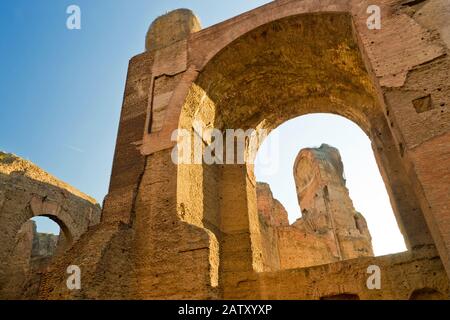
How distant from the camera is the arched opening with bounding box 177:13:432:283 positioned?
237 inches

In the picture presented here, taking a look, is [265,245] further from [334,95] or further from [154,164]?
[154,164]

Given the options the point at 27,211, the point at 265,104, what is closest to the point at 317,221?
the point at 265,104

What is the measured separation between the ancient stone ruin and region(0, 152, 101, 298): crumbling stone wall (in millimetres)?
5315

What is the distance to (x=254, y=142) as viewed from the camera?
27.0 ft

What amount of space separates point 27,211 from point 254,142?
25.2 feet

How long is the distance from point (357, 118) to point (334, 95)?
29.2 inches

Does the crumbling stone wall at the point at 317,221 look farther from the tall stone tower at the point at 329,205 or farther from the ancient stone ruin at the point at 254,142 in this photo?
the ancient stone ruin at the point at 254,142

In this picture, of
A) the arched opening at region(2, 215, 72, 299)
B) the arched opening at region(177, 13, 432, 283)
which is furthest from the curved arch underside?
the arched opening at region(2, 215, 72, 299)

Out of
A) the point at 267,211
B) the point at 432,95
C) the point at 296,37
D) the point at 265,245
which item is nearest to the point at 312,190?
the point at 267,211

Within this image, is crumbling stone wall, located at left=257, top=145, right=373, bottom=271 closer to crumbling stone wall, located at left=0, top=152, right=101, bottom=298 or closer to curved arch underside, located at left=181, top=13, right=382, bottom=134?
curved arch underside, located at left=181, top=13, right=382, bottom=134

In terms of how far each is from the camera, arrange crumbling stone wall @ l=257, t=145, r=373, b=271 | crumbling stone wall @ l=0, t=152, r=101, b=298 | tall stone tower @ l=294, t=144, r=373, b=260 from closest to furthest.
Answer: crumbling stone wall @ l=0, t=152, r=101, b=298 → crumbling stone wall @ l=257, t=145, r=373, b=271 → tall stone tower @ l=294, t=144, r=373, b=260

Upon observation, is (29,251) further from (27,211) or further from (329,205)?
(329,205)

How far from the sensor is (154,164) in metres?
5.60

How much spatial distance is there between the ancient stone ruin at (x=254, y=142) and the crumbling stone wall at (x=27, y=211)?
17.4 feet
